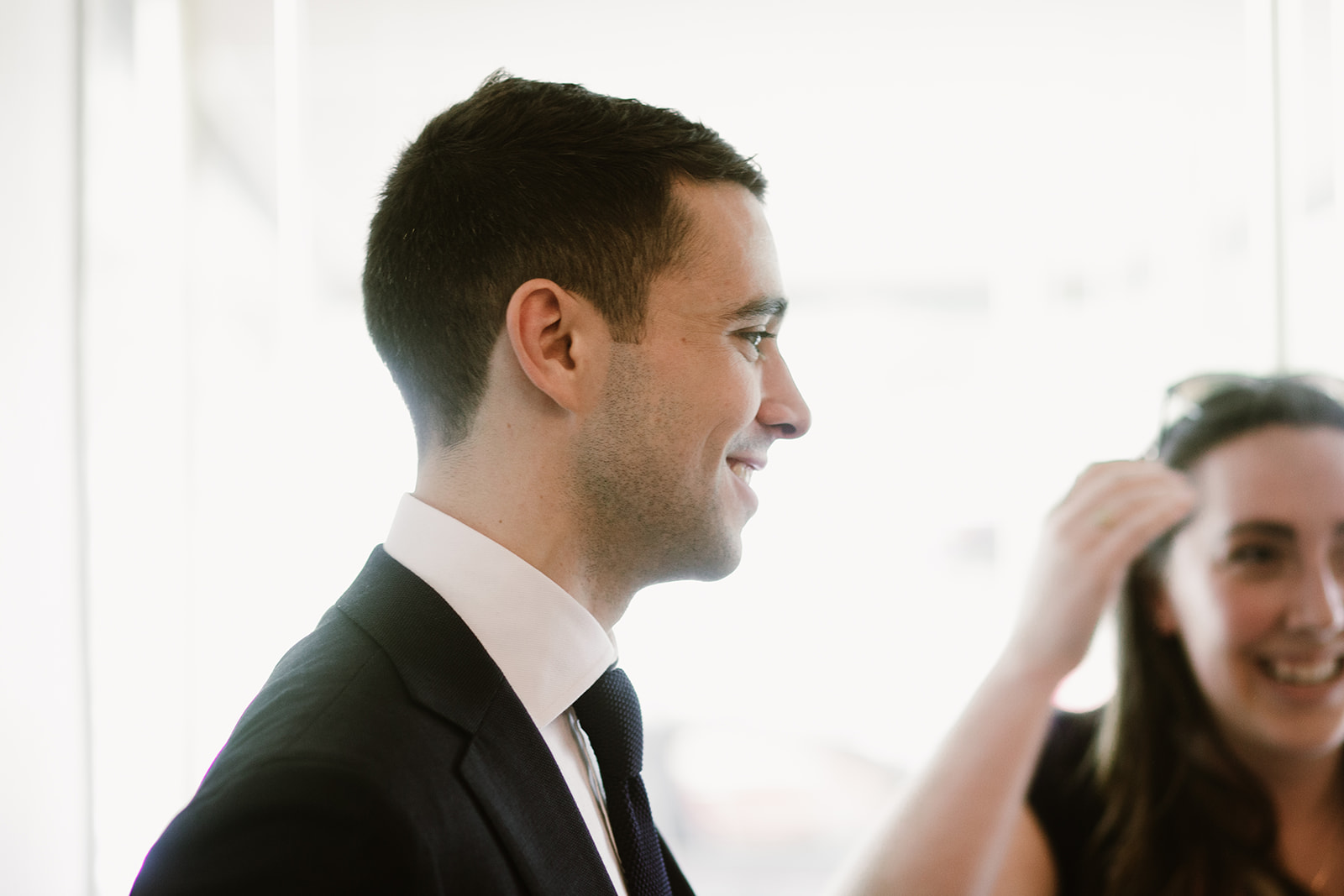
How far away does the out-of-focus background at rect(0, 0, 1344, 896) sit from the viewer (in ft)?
4.13

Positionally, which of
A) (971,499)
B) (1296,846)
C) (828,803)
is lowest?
(828,803)

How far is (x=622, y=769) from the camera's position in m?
0.84

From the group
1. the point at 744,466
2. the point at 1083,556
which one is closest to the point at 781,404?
the point at 744,466

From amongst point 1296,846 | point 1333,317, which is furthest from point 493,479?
point 1333,317

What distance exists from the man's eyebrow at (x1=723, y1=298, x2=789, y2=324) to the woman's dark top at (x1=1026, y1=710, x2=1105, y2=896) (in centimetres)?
84

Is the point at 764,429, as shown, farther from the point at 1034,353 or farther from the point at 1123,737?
the point at 1034,353

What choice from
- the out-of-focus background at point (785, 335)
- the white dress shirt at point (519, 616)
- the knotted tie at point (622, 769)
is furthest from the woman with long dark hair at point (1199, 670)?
the white dress shirt at point (519, 616)

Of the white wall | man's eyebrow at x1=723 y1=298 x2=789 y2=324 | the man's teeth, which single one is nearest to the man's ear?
man's eyebrow at x1=723 y1=298 x2=789 y2=324

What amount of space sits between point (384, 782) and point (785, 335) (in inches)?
170

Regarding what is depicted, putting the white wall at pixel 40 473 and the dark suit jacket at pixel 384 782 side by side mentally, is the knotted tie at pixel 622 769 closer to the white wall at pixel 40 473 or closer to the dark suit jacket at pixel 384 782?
the dark suit jacket at pixel 384 782

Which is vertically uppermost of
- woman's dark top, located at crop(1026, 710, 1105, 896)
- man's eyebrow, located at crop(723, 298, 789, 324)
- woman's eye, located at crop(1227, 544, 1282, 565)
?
man's eyebrow, located at crop(723, 298, 789, 324)

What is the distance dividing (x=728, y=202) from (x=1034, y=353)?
11.2 feet

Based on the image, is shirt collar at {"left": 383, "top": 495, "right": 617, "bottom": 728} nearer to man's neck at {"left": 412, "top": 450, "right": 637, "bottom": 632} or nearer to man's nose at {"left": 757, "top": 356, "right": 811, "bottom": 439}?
man's neck at {"left": 412, "top": 450, "right": 637, "bottom": 632}

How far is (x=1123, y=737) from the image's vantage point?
134 cm
